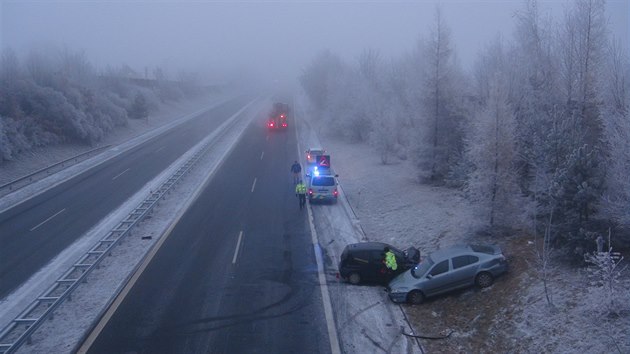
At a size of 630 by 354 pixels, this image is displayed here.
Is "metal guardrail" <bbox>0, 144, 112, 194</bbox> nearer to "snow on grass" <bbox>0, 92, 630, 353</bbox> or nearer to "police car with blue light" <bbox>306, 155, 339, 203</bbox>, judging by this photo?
"snow on grass" <bbox>0, 92, 630, 353</bbox>

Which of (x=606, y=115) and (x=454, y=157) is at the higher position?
(x=606, y=115)

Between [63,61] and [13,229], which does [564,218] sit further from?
[63,61]

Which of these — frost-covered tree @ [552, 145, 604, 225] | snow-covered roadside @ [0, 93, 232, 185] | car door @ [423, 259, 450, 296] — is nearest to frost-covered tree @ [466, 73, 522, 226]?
frost-covered tree @ [552, 145, 604, 225]

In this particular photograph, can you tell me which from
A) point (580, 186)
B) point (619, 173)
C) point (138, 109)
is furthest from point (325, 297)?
point (138, 109)

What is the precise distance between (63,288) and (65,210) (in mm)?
11139

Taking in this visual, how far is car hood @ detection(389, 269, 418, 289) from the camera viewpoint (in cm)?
1498

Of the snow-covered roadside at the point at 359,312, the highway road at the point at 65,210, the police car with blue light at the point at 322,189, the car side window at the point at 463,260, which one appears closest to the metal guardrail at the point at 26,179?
the highway road at the point at 65,210

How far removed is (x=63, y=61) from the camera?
70.4 m

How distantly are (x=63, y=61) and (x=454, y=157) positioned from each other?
200ft

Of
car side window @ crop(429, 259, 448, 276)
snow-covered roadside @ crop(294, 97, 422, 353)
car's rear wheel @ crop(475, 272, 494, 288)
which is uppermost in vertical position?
car side window @ crop(429, 259, 448, 276)

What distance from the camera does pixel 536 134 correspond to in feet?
61.0

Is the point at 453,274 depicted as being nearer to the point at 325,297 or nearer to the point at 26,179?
the point at 325,297

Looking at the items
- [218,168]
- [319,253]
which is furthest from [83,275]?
[218,168]

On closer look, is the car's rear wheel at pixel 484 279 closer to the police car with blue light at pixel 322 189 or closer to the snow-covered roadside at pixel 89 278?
the snow-covered roadside at pixel 89 278
